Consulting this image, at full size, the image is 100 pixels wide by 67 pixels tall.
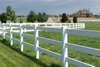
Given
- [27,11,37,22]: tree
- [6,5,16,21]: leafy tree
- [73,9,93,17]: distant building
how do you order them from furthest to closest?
1. [73,9,93,17]: distant building
2. [27,11,37,22]: tree
3. [6,5,16,21]: leafy tree

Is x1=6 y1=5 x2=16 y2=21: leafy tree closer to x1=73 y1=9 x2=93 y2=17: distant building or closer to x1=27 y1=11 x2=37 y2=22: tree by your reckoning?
x1=27 y1=11 x2=37 y2=22: tree

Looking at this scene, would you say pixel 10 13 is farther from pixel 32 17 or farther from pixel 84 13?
pixel 84 13

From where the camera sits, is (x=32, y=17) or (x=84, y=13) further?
(x=84, y=13)

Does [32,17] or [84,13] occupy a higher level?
[84,13]

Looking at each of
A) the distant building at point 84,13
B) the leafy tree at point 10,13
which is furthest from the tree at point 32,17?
the distant building at point 84,13

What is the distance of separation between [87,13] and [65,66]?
7322 inches

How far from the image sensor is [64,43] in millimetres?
4453

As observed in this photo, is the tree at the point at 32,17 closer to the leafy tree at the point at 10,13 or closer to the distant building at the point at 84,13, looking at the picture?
the leafy tree at the point at 10,13

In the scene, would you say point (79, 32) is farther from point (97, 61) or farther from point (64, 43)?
point (97, 61)

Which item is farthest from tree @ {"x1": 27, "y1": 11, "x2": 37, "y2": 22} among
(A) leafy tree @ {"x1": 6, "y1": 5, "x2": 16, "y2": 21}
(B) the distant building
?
(B) the distant building

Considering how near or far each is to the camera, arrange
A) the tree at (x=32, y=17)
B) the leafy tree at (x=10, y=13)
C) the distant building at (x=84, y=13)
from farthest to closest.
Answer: the distant building at (x=84, y=13) → the tree at (x=32, y=17) → the leafy tree at (x=10, y=13)

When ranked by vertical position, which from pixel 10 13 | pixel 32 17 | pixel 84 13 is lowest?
pixel 32 17

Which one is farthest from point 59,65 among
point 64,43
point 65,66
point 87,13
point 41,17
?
point 87,13

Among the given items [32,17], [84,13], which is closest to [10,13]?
[32,17]
